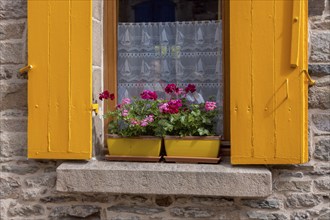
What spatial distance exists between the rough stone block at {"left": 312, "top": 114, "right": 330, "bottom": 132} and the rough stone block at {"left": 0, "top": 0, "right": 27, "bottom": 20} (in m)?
2.17

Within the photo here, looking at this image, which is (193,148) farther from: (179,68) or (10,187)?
(10,187)

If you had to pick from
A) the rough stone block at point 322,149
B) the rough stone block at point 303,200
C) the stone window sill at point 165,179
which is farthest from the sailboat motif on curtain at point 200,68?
the rough stone block at point 303,200

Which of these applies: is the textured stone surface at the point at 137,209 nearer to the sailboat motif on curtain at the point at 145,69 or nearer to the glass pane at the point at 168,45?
the glass pane at the point at 168,45

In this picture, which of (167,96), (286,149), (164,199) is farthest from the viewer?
(167,96)

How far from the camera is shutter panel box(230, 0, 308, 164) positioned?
11.0 feet

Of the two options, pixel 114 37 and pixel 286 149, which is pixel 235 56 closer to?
pixel 286 149

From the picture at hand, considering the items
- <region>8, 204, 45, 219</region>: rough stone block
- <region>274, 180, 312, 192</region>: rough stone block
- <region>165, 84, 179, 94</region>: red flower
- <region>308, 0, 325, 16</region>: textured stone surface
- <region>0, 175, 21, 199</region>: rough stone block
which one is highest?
<region>308, 0, 325, 16</region>: textured stone surface

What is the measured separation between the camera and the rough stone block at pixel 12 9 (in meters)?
3.77

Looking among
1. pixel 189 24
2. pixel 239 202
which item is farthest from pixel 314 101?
pixel 189 24

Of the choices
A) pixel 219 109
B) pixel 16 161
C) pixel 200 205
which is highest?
pixel 219 109

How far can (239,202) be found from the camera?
349 centimetres

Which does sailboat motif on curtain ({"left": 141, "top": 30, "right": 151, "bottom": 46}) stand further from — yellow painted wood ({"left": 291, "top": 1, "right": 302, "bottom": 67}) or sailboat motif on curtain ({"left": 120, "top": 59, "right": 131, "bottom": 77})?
yellow painted wood ({"left": 291, "top": 1, "right": 302, "bottom": 67})

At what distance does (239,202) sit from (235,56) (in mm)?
978

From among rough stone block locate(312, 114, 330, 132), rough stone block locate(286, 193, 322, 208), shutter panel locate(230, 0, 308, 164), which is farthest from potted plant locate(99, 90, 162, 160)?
rough stone block locate(312, 114, 330, 132)
